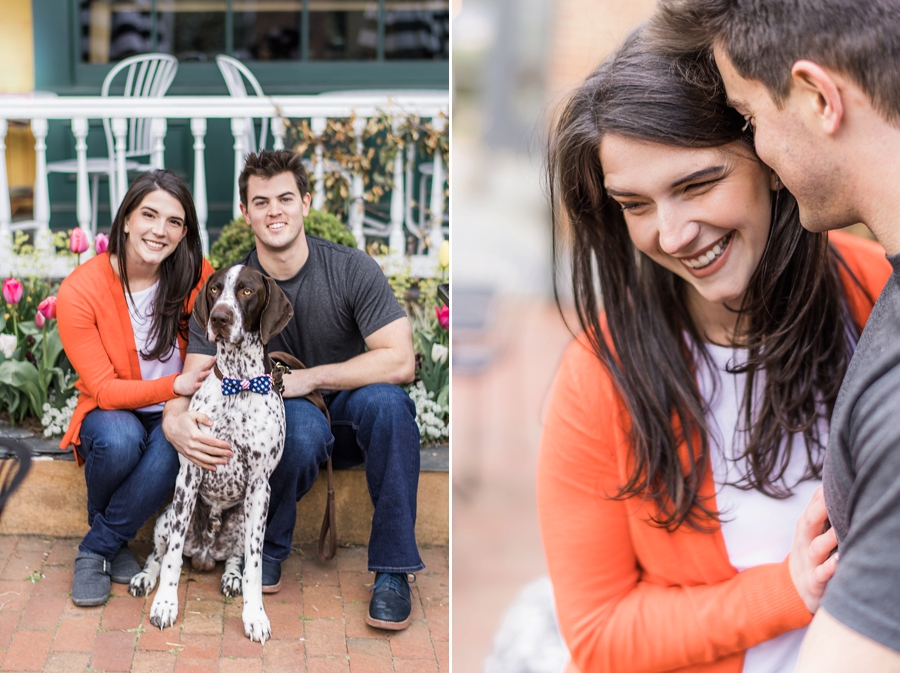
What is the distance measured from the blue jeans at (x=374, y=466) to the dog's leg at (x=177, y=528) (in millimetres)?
277

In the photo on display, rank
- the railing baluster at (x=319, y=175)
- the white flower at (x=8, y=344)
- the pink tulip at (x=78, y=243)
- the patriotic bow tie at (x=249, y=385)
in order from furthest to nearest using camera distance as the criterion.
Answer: the railing baluster at (x=319, y=175) < the white flower at (x=8, y=344) < the pink tulip at (x=78, y=243) < the patriotic bow tie at (x=249, y=385)

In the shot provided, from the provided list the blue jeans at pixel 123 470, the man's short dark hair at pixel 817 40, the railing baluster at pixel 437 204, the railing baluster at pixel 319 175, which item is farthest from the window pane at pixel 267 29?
the man's short dark hair at pixel 817 40

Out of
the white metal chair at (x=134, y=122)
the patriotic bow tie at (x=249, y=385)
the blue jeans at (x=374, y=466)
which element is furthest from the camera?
the white metal chair at (x=134, y=122)

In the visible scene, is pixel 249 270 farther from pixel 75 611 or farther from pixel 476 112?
pixel 476 112

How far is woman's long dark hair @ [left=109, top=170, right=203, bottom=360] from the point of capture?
106 inches

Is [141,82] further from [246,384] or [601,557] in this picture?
[601,557]

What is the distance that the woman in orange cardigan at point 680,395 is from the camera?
5.35 ft

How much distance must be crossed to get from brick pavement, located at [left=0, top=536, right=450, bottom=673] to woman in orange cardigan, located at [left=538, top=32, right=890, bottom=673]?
965mm

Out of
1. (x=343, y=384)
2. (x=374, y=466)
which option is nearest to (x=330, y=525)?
(x=374, y=466)

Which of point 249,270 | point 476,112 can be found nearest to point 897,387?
point 249,270

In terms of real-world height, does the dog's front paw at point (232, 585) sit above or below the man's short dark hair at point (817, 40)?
below

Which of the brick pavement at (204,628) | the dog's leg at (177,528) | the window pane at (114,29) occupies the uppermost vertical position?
the window pane at (114,29)

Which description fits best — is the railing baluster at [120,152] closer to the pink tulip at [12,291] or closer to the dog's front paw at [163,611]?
the pink tulip at [12,291]

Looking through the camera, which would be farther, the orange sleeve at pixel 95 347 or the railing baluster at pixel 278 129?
A: the railing baluster at pixel 278 129
